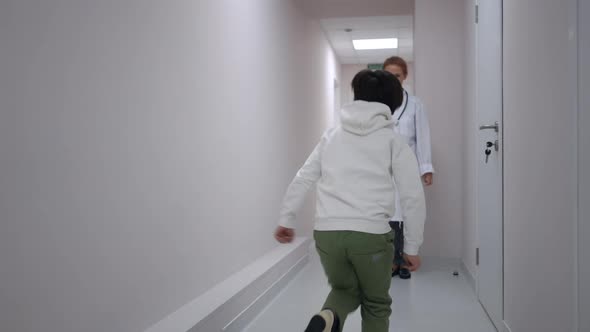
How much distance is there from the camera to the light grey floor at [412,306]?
2.72 metres

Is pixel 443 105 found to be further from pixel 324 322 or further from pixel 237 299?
pixel 324 322

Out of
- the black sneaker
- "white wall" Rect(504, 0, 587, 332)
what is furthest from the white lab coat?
the black sneaker

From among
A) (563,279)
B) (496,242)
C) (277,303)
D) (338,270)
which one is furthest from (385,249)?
(277,303)

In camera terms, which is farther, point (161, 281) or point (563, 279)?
point (161, 281)

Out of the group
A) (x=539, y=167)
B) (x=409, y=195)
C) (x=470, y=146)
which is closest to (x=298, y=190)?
(x=409, y=195)

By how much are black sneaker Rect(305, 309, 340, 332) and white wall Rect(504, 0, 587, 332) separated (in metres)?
0.66

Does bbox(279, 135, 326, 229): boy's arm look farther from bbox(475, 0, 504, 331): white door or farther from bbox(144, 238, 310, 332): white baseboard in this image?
bbox(475, 0, 504, 331): white door

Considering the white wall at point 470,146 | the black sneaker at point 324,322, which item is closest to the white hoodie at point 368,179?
the black sneaker at point 324,322

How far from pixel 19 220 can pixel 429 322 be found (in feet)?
6.82

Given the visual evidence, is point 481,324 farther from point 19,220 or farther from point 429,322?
point 19,220

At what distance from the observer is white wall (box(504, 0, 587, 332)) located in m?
1.52

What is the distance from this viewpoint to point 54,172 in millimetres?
1524

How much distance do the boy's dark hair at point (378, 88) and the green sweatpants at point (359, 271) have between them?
49cm

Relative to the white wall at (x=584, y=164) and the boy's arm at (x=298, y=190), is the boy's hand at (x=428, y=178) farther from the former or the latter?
the white wall at (x=584, y=164)
